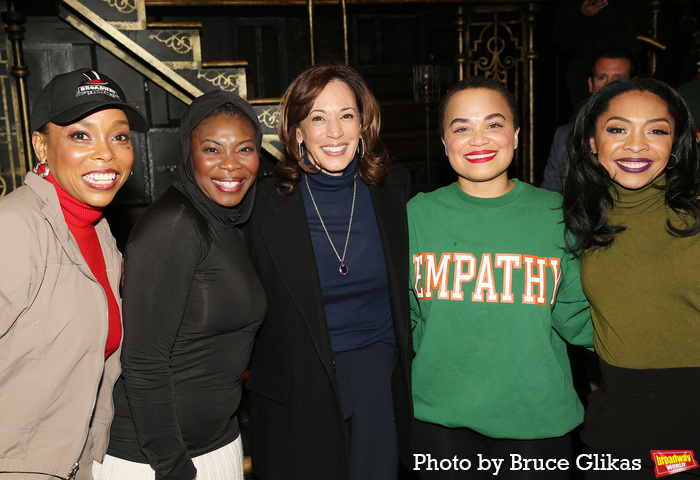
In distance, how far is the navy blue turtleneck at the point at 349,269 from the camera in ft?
6.50

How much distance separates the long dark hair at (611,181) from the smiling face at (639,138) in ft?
0.13

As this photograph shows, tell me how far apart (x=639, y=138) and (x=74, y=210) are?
5.56 feet

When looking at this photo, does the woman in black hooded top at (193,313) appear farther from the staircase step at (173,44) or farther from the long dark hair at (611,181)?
the staircase step at (173,44)

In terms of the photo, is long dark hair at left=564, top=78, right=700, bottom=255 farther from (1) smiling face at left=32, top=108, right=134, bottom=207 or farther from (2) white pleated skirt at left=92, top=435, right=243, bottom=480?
(1) smiling face at left=32, top=108, right=134, bottom=207

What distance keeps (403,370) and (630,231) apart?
853 millimetres

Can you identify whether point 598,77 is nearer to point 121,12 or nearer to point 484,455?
point 484,455

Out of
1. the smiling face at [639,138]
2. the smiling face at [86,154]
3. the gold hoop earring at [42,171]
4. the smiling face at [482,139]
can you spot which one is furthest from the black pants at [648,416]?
the gold hoop earring at [42,171]

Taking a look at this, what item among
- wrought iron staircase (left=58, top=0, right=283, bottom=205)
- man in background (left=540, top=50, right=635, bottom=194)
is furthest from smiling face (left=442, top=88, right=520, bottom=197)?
wrought iron staircase (left=58, top=0, right=283, bottom=205)

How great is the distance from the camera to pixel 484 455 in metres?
1.92

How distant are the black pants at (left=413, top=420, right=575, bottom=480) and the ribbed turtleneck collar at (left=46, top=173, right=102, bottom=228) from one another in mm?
1252

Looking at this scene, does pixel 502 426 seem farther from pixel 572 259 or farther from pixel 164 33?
pixel 164 33

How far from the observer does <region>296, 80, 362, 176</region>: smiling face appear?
80.6 inches

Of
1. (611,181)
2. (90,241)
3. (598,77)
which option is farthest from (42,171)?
(598,77)

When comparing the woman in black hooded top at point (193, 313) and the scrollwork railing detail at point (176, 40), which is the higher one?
the scrollwork railing detail at point (176, 40)
